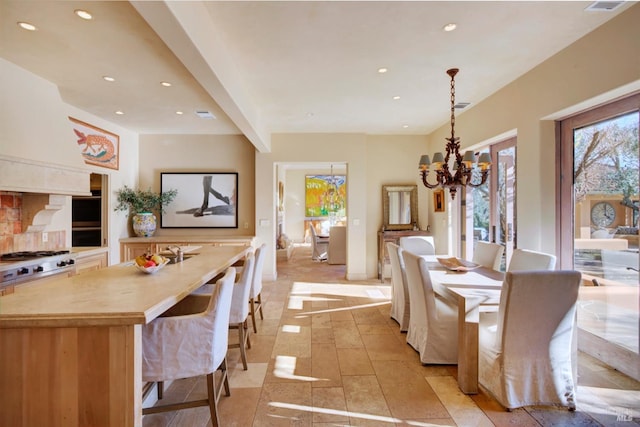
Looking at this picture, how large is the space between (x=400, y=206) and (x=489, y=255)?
268cm

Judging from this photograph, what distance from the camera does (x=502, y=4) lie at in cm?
227

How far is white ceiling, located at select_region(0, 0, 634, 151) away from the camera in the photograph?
227 centimetres

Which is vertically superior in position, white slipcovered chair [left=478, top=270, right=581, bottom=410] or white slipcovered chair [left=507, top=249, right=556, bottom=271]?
white slipcovered chair [left=507, top=249, right=556, bottom=271]

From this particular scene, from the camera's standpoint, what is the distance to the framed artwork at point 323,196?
1148cm

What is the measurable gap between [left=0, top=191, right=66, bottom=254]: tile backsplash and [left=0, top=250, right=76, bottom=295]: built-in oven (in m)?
0.23

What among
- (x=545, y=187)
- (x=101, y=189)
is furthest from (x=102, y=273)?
(x=545, y=187)

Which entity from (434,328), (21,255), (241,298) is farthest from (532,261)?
(21,255)

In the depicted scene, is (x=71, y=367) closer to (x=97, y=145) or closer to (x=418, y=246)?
(x=418, y=246)

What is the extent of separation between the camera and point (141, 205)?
217 inches

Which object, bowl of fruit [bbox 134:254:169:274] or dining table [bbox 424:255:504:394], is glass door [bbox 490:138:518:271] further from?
bowl of fruit [bbox 134:254:169:274]

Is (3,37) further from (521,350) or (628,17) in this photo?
(628,17)

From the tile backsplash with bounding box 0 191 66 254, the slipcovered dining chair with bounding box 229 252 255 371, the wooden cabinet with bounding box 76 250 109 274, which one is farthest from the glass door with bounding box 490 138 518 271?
the tile backsplash with bounding box 0 191 66 254

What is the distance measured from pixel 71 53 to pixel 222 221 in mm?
3608

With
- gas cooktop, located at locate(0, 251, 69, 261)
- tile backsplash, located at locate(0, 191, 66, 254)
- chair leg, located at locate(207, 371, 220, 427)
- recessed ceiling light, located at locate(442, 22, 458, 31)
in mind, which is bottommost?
chair leg, located at locate(207, 371, 220, 427)
